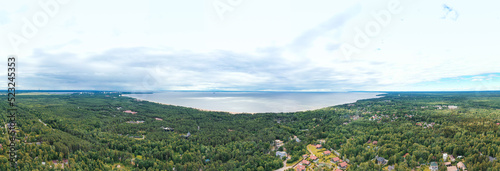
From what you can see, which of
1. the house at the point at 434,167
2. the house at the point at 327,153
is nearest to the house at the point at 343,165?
the house at the point at 327,153

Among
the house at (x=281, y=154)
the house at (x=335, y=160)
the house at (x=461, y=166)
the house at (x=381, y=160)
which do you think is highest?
the house at (x=461, y=166)

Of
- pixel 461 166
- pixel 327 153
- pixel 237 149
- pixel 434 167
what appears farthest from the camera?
pixel 237 149

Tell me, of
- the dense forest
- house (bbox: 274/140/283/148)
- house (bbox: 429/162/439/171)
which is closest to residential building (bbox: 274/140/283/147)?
house (bbox: 274/140/283/148)

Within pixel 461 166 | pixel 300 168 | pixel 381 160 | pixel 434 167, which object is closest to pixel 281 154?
pixel 300 168

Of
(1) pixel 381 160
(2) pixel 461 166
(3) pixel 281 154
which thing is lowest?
(3) pixel 281 154

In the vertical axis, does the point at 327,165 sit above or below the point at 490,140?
below

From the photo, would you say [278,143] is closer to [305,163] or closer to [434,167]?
[305,163]

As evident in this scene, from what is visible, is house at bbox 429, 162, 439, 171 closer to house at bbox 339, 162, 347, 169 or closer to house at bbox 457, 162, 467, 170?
house at bbox 457, 162, 467, 170

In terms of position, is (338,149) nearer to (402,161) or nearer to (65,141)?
(402,161)

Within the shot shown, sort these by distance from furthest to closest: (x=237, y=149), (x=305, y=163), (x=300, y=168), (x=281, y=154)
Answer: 1. (x=237, y=149)
2. (x=281, y=154)
3. (x=305, y=163)
4. (x=300, y=168)

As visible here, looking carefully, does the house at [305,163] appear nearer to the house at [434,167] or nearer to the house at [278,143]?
the house at [278,143]

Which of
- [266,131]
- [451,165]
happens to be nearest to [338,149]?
[451,165]
